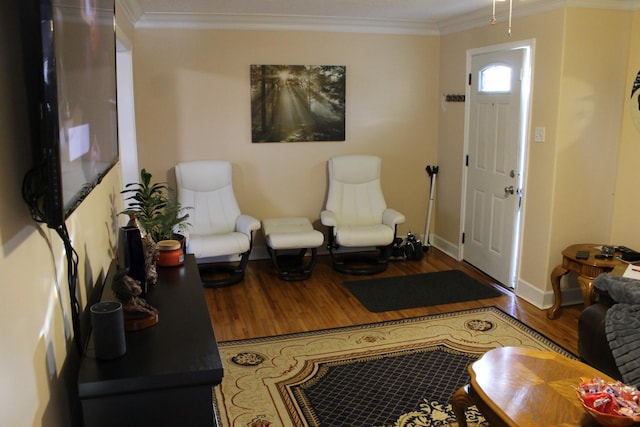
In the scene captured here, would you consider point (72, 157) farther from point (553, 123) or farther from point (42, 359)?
point (553, 123)

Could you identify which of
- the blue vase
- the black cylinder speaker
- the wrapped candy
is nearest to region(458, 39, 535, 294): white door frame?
the wrapped candy

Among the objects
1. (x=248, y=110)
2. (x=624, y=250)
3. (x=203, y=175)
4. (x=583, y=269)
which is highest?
(x=248, y=110)

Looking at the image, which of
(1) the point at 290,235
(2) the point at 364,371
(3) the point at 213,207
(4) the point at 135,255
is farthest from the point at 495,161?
(4) the point at 135,255

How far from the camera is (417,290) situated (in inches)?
180

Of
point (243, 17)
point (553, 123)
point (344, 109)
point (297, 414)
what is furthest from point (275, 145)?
point (297, 414)

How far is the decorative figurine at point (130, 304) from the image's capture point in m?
1.73

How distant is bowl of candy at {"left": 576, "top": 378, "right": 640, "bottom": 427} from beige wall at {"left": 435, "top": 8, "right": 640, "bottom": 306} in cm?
226

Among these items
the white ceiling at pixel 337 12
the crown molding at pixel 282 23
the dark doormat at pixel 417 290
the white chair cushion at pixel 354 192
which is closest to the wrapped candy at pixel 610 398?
the dark doormat at pixel 417 290

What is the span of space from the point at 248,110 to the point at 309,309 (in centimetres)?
207

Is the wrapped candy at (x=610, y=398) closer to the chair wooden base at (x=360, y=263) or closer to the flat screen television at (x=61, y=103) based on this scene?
the flat screen television at (x=61, y=103)

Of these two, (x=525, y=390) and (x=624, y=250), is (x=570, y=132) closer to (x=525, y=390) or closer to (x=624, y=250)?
A: (x=624, y=250)

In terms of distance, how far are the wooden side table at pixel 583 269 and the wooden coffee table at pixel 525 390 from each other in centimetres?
130

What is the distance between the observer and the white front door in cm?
442

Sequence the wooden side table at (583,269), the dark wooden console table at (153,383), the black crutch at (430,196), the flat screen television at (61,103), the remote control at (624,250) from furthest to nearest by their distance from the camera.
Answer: the black crutch at (430,196)
the remote control at (624,250)
the wooden side table at (583,269)
the dark wooden console table at (153,383)
the flat screen television at (61,103)
